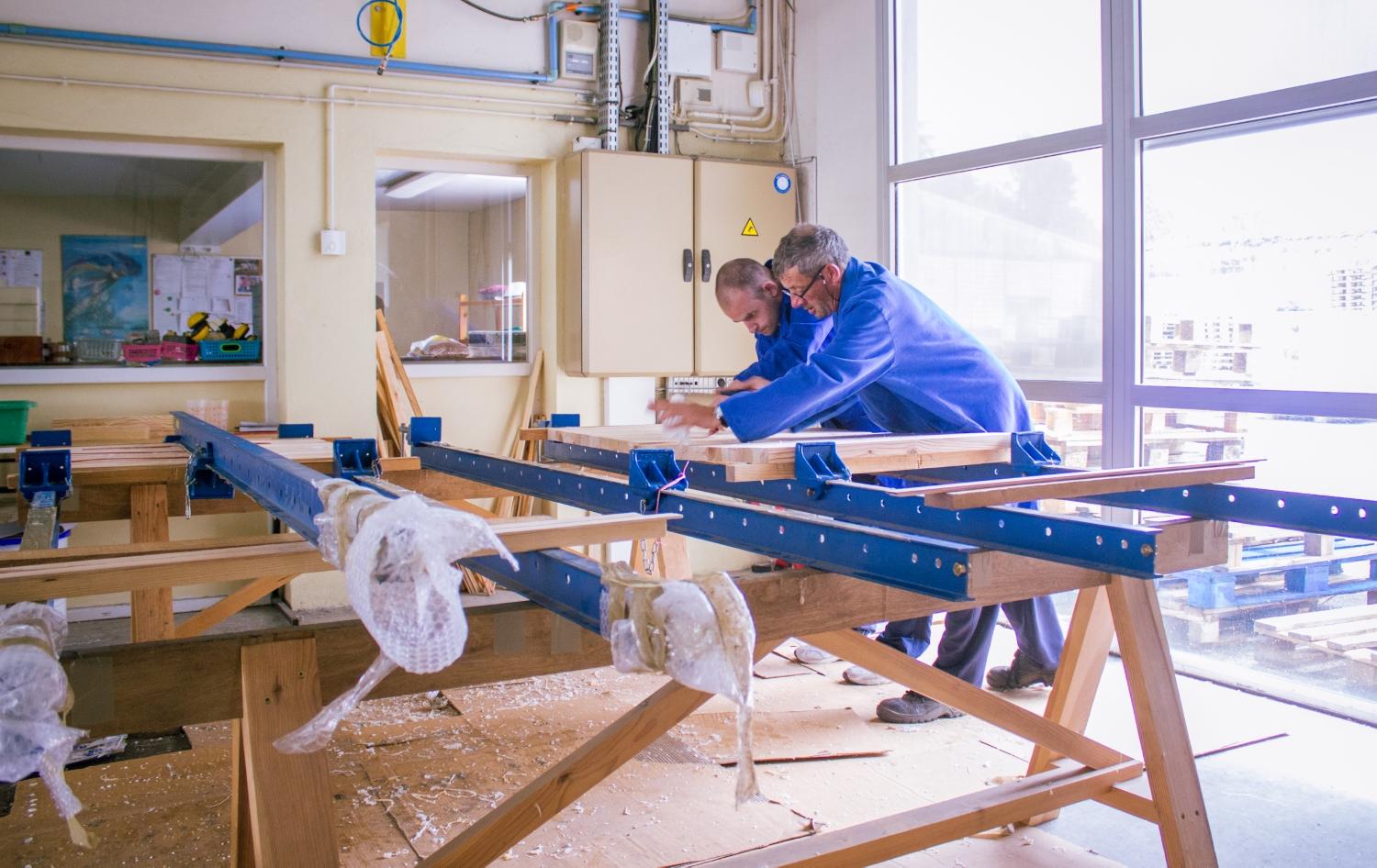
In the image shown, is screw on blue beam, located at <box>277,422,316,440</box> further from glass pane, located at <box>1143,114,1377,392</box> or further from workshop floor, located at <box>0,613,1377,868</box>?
glass pane, located at <box>1143,114,1377,392</box>

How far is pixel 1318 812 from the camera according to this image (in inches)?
114

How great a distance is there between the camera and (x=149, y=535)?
312 cm

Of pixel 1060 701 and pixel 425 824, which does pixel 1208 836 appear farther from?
pixel 425 824

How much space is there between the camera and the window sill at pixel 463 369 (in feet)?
17.9

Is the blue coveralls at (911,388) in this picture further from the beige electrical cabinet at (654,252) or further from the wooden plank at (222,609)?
the beige electrical cabinet at (654,252)

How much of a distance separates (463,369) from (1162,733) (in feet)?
13.3

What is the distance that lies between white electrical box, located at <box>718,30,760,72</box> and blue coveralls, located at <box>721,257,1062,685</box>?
9.38 ft

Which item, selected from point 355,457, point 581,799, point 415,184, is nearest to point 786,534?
point 355,457

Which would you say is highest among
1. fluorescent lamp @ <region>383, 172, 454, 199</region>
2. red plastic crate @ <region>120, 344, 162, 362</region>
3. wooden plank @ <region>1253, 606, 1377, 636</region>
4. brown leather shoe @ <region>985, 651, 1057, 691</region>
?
fluorescent lamp @ <region>383, 172, 454, 199</region>

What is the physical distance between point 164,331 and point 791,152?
3.22 meters

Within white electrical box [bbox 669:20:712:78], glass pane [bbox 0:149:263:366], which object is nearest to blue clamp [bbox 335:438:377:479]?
glass pane [bbox 0:149:263:366]

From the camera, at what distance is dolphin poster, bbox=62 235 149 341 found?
16.1ft

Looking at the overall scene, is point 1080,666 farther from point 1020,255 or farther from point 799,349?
point 1020,255

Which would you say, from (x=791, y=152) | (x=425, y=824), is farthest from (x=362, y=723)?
(x=791, y=152)
